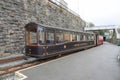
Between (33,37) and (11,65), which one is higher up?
(33,37)

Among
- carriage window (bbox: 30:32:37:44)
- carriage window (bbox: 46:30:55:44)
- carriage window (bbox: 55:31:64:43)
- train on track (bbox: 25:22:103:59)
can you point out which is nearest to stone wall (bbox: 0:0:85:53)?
train on track (bbox: 25:22:103:59)

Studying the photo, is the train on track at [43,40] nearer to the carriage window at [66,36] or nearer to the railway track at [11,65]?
the carriage window at [66,36]

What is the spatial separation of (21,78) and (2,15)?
25.5 ft

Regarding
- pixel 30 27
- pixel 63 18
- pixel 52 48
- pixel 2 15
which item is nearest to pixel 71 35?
pixel 52 48

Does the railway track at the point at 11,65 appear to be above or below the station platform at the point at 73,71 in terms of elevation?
above

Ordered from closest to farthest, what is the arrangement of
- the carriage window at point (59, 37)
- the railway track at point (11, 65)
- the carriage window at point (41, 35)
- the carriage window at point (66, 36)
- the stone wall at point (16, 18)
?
1. the railway track at point (11, 65)
2. the carriage window at point (41, 35)
3. the carriage window at point (59, 37)
4. the stone wall at point (16, 18)
5. the carriage window at point (66, 36)

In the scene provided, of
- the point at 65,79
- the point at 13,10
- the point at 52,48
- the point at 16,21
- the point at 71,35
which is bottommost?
the point at 65,79

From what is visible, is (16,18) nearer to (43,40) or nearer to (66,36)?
(66,36)

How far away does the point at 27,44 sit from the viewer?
10.7 metres

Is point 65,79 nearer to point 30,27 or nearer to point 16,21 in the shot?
point 30,27

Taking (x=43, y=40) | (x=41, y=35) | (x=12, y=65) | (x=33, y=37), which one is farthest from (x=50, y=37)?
(x=12, y=65)

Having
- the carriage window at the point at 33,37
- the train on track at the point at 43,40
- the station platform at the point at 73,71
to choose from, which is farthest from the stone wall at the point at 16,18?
the station platform at the point at 73,71

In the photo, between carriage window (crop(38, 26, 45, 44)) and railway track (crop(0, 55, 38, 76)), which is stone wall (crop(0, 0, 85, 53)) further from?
carriage window (crop(38, 26, 45, 44))

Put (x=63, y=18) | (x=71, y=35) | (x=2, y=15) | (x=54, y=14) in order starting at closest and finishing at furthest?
(x=2, y=15), (x=71, y=35), (x=54, y=14), (x=63, y=18)
